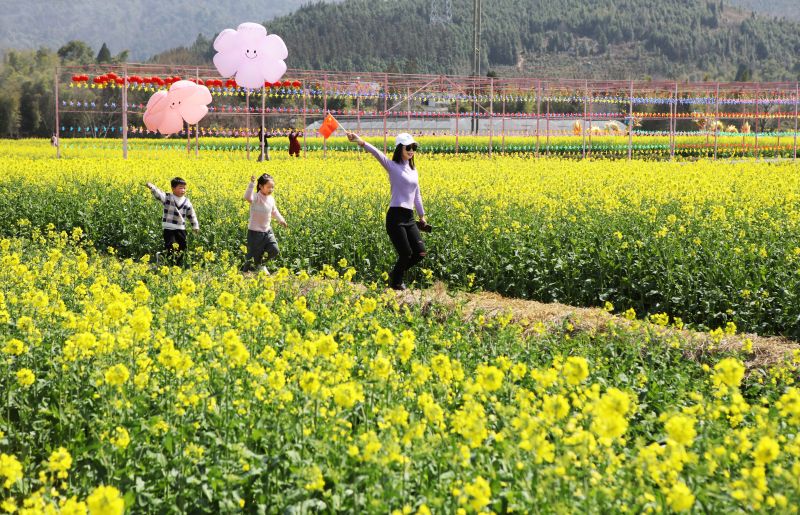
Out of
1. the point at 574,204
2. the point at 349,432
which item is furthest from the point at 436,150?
the point at 349,432

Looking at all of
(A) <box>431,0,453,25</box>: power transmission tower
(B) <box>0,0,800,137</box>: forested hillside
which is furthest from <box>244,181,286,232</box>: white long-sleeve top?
(A) <box>431,0,453,25</box>: power transmission tower

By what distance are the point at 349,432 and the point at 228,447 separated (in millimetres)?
569

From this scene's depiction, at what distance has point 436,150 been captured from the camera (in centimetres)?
4144

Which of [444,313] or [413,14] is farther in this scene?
[413,14]

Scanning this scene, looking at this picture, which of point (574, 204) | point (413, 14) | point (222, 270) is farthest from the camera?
point (413, 14)

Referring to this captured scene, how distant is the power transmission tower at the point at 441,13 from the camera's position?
15488 cm

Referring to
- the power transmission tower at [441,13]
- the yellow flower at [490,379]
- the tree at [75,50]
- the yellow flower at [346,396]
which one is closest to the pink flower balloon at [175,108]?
the yellow flower at [346,396]

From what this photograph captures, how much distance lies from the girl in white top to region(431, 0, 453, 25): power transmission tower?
472 feet

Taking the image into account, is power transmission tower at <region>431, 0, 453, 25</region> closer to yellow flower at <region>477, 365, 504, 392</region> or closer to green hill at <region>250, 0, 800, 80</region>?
green hill at <region>250, 0, 800, 80</region>

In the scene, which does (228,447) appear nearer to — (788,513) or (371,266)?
(788,513)

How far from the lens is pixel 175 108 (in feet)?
48.2

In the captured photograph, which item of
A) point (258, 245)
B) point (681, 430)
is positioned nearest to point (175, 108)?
point (258, 245)

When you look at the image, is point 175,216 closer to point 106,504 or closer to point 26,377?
point 26,377

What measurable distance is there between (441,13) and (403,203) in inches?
6298
